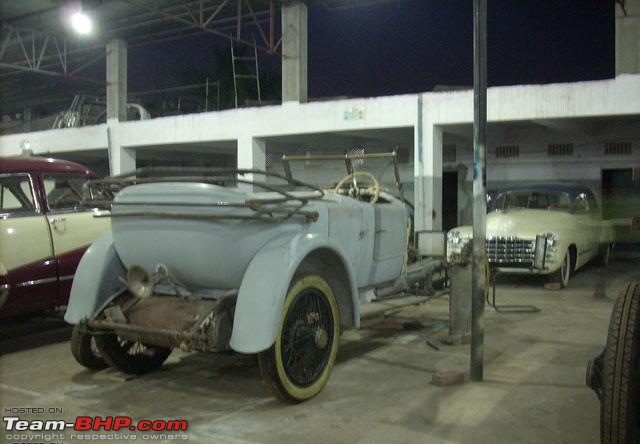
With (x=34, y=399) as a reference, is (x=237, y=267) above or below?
above

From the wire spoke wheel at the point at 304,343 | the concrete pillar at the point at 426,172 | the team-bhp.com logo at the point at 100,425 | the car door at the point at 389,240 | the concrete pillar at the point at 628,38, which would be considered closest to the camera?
the team-bhp.com logo at the point at 100,425

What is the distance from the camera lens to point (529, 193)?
11.0 meters

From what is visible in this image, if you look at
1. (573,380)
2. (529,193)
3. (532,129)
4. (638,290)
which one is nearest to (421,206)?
(529,193)

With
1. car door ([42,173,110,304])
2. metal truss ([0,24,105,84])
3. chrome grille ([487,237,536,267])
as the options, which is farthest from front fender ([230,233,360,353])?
metal truss ([0,24,105,84])

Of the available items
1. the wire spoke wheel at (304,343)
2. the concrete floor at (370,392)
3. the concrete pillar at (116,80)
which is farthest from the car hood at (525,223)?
the concrete pillar at (116,80)

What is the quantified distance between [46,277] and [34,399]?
68.9 inches

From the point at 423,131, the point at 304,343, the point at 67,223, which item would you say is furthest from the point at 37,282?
the point at 423,131

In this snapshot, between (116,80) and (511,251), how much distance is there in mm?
12335

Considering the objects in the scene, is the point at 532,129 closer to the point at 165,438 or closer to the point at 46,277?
the point at 46,277

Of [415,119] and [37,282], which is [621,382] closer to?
[37,282]

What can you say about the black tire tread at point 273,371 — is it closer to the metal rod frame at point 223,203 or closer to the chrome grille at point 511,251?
the metal rod frame at point 223,203

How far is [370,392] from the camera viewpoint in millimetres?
4660

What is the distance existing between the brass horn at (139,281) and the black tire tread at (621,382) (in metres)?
3.10

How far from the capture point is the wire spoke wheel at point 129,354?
16.4 feet
